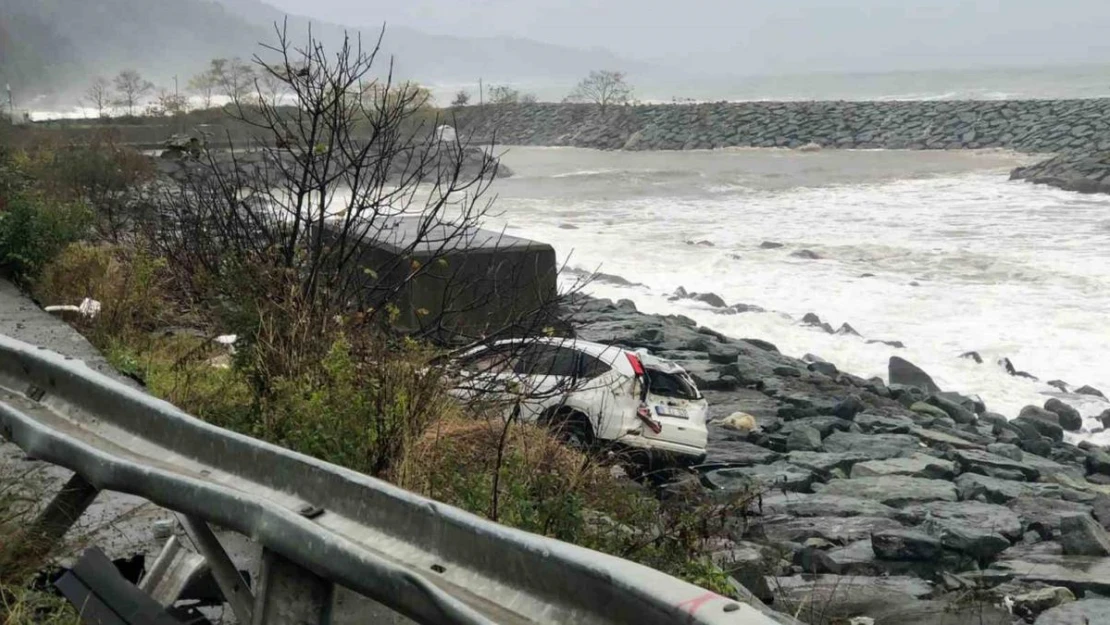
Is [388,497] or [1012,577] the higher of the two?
[388,497]

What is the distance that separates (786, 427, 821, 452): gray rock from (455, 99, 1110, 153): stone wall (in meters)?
41.1

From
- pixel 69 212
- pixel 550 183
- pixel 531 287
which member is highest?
pixel 69 212

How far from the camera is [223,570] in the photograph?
3562mm

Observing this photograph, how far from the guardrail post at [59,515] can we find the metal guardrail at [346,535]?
13cm

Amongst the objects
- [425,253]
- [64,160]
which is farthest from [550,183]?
[425,253]

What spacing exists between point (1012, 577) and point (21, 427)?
23.6ft

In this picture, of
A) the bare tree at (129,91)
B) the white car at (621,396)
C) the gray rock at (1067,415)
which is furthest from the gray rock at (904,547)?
the bare tree at (129,91)

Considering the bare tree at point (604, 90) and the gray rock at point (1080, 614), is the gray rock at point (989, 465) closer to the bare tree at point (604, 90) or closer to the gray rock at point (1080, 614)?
the gray rock at point (1080, 614)

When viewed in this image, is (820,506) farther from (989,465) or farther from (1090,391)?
(1090,391)

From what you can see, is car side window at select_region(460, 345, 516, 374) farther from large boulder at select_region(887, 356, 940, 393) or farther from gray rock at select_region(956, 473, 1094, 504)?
large boulder at select_region(887, 356, 940, 393)

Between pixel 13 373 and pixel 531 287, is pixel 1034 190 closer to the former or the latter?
pixel 531 287

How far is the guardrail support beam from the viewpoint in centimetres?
351

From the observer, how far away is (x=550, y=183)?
5384 cm

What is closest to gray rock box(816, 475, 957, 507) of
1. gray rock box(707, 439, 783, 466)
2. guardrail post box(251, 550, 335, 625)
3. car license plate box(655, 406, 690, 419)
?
gray rock box(707, 439, 783, 466)
